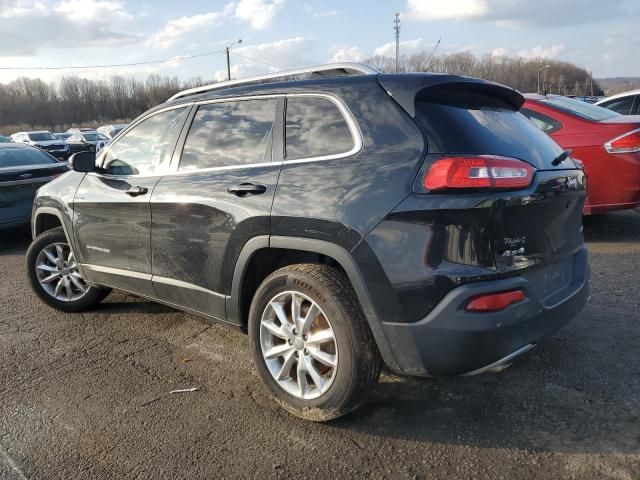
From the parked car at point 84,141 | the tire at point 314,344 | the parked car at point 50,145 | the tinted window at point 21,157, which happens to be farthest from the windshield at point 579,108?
the parked car at point 50,145

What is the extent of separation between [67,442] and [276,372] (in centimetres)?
114

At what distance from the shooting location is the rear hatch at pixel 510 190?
2.56 m

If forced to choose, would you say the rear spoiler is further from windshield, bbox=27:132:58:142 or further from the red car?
windshield, bbox=27:132:58:142

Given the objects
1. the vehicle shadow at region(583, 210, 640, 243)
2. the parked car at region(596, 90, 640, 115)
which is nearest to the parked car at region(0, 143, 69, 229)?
the vehicle shadow at region(583, 210, 640, 243)

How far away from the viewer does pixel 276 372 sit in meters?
3.10

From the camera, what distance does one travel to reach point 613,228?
691 centimetres

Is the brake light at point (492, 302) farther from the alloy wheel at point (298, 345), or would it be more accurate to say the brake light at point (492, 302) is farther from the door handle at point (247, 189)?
the door handle at point (247, 189)

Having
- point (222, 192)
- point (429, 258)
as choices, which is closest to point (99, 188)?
point (222, 192)

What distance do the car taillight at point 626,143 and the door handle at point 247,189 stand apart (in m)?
4.54

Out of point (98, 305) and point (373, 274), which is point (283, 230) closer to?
point (373, 274)

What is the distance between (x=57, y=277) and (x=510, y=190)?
159 inches

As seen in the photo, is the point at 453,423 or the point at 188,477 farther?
the point at 453,423

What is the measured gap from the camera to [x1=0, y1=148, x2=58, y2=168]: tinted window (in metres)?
7.94

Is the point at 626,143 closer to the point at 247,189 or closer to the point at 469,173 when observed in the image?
the point at 469,173
